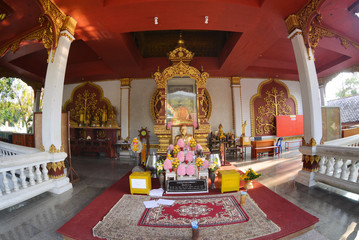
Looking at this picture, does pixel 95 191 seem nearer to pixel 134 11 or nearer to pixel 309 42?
pixel 134 11

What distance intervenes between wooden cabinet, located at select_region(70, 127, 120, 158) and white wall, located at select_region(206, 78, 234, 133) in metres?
4.96

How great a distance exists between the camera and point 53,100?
12.1 feet

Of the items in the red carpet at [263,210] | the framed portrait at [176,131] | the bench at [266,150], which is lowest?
the red carpet at [263,210]

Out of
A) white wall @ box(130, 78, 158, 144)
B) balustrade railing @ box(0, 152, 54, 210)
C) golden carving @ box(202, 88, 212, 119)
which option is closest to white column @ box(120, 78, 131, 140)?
white wall @ box(130, 78, 158, 144)

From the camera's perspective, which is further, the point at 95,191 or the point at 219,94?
the point at 219,94

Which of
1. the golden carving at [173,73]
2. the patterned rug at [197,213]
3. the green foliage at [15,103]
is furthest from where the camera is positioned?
the green foliage at [15,103]

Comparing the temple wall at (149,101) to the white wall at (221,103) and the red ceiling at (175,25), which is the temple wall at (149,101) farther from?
the red ceiling at (175,25)

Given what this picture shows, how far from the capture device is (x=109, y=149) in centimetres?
754

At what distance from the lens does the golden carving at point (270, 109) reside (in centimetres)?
874

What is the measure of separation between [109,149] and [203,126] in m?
4.52

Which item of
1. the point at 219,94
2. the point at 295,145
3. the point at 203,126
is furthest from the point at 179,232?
the point at 295,145

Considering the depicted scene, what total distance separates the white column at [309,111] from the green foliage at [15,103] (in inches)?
538

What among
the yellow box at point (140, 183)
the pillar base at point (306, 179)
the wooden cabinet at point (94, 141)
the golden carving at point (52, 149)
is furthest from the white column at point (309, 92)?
the wooden cabinet at point (94, 141)

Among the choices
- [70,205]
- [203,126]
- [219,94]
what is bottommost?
[70,205]
